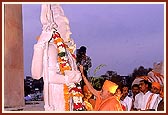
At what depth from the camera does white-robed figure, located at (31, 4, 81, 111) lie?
4.04 metres

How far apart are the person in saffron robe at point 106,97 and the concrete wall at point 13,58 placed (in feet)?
2.08

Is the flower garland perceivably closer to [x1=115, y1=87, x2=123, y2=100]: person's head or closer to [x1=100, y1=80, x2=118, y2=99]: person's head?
[x1=100, y1=80, x2=118, y2=99]: person's head

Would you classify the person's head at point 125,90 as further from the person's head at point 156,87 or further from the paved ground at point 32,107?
the paved ground at point 32,107

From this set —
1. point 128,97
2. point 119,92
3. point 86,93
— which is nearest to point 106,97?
point 86,93

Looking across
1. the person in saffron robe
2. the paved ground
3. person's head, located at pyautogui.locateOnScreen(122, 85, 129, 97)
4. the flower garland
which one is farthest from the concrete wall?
person's head, located at pyautogui.locateOnScreen(122, 85, 129, 97)

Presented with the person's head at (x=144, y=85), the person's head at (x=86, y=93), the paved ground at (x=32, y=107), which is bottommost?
the paved ground at (x=32, y=107)

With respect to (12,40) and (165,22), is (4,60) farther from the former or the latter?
(165,22)

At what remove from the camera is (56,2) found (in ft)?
13.3

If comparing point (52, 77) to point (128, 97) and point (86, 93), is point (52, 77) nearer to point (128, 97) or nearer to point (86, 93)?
point (86, 93)

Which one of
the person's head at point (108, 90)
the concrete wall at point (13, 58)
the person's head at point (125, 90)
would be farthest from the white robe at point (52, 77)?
the person's head at point (125, 90)

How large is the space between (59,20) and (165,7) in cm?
100

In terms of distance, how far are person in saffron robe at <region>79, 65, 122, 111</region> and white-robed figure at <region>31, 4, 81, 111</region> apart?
36cm

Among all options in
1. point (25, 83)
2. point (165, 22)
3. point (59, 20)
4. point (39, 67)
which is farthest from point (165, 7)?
point (25, 83)

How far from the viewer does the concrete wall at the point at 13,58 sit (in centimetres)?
427
